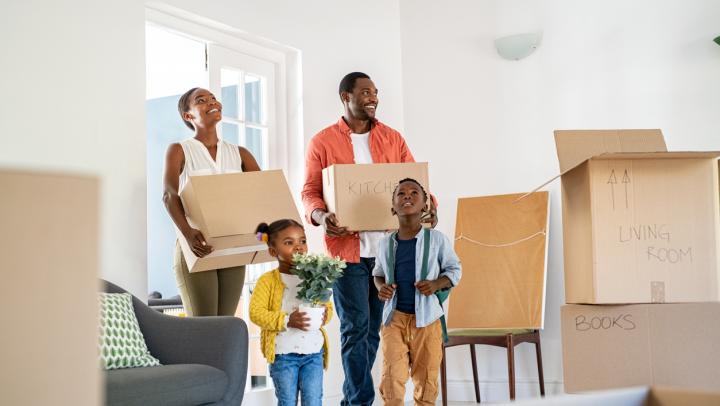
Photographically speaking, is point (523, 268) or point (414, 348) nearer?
point (414, 348)

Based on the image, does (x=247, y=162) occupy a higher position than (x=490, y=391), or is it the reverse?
(x=247, y=162)

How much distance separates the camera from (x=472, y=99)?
4.73m

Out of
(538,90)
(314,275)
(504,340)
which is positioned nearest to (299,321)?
(314,275)

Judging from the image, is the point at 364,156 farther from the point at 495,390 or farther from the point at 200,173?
the point at 495,390

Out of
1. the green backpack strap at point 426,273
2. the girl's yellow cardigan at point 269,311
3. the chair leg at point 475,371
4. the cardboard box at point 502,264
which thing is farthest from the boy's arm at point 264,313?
the chair leg at point 475,371

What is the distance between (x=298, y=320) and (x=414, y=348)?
0.54 metres

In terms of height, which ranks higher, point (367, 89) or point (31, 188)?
point (367, 89)

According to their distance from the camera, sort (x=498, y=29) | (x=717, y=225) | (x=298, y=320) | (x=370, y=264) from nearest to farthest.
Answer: (x=717, y=225)
(x=298, y=320)
(x=370, y=264)
(x=498, y=29)

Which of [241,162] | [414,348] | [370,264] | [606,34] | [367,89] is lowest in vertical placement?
[414,348]

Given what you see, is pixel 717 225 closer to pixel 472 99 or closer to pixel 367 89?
pixel 367 89

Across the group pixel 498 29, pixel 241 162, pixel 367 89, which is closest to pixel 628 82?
pixel 498 29

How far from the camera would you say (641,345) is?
2.13 metres

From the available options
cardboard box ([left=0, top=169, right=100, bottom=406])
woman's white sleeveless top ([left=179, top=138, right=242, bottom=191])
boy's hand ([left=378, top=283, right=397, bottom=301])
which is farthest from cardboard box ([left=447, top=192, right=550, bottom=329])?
cardboard box ([left=0, top=169, right=100, bottom=406])

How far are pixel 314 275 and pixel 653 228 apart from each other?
3.75ft
